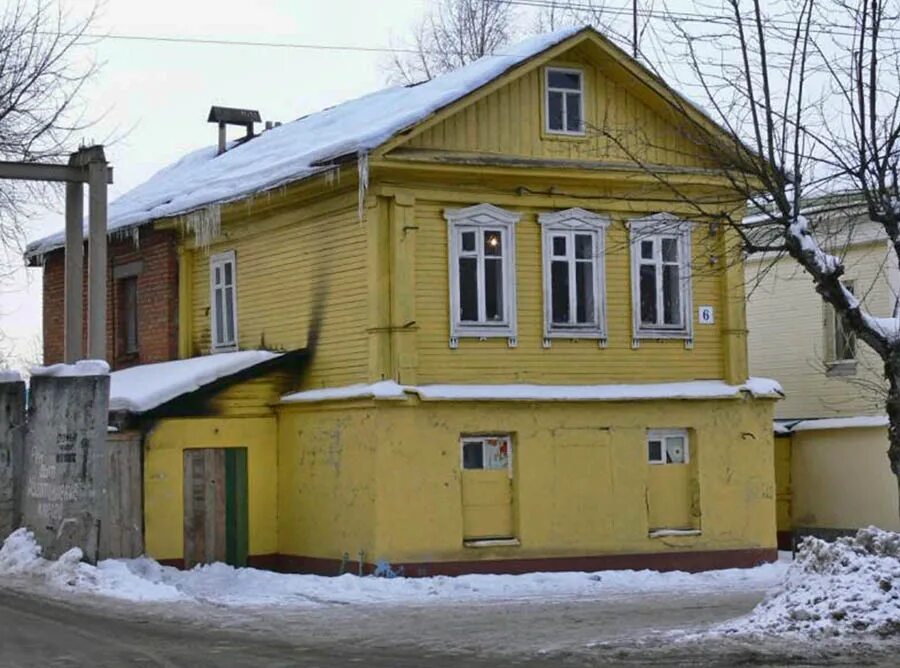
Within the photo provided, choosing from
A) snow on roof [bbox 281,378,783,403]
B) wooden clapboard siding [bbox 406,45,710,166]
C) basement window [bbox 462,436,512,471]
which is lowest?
basement window [bbox 462,436,512,471]

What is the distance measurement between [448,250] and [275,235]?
3.50 m

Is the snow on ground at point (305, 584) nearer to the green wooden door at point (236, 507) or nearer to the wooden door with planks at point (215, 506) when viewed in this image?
the wooden door with planks at point (215, 506)

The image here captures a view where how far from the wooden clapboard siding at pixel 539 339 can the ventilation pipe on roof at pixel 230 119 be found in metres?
11.1

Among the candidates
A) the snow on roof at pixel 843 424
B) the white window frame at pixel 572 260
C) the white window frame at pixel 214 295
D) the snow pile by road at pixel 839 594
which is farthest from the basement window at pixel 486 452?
the snow on roof at pixel 843 424

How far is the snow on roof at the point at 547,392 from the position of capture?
21016 millimetres

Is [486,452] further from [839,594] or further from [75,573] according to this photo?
[839,594]

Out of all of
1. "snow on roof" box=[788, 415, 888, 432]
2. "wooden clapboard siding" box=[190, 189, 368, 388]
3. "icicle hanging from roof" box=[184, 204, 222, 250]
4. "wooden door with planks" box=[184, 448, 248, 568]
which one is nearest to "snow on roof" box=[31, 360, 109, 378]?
"wooden door with planks" box=[184, 448, 248, 568]

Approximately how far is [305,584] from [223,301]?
258 inches

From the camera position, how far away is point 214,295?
25422mm

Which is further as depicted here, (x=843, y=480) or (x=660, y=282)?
(x=843, y=480)

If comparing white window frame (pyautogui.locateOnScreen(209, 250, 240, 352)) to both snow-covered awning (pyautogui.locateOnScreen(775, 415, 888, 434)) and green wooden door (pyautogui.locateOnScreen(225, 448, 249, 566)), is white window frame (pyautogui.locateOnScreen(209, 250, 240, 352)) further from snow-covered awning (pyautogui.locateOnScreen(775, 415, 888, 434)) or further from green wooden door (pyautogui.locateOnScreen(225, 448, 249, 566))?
snow-covered awning (pyautogui.locateOnScreen(775, 415, 888, 434))

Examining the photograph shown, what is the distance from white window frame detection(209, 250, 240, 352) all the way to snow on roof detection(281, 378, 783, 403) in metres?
2.46

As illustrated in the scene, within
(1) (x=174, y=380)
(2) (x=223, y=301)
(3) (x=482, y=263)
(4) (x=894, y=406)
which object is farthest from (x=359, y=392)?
(4) (x=894, y=406)

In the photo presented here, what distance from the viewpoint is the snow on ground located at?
61.9 ft
